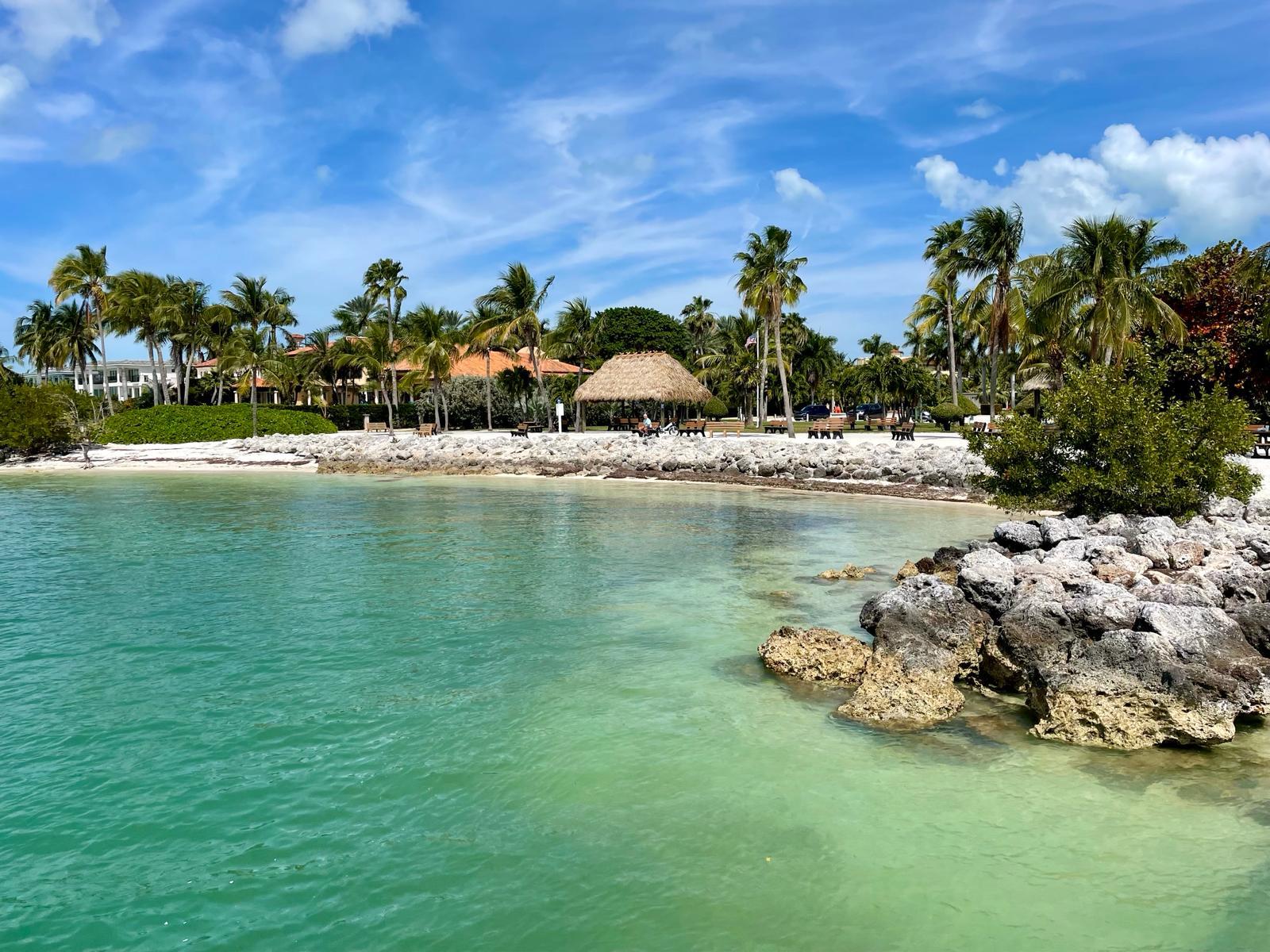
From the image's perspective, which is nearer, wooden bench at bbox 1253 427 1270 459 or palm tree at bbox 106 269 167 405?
wooden bench at bbox 1253 427 1270 459

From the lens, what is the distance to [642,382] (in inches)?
1772

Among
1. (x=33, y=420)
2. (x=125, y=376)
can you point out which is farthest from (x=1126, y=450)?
(x=125, y=376)

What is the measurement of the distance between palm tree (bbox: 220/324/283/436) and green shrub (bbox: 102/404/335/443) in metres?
0.74

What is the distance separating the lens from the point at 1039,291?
107 feet

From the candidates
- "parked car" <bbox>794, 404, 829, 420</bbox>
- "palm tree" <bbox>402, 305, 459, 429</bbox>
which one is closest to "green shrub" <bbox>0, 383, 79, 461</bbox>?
"palm tree" <bbox>402, 305, 459, 429</bbox>

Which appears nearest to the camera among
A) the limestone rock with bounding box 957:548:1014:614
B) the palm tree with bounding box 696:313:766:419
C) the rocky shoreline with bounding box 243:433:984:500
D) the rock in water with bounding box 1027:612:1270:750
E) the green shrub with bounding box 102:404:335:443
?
the rock in water with bounding box 1027:612:1270:750

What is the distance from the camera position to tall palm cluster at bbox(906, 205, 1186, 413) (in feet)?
88.7

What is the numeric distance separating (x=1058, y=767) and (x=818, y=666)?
7.69 ft

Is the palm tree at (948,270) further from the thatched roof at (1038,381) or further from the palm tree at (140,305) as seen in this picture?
the palm tree at (140,305)

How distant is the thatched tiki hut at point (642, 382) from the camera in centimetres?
4450

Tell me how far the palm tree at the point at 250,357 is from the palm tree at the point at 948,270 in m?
35.7

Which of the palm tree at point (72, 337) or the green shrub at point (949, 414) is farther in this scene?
the palm tree at point (72, 337)

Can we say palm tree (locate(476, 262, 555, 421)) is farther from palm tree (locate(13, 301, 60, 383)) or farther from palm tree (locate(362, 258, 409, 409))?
palm tree (locate(13, 301, 60, 383))

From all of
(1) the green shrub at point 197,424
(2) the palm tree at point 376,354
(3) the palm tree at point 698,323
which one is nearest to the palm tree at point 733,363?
(3) the palm tree at point 698,323
